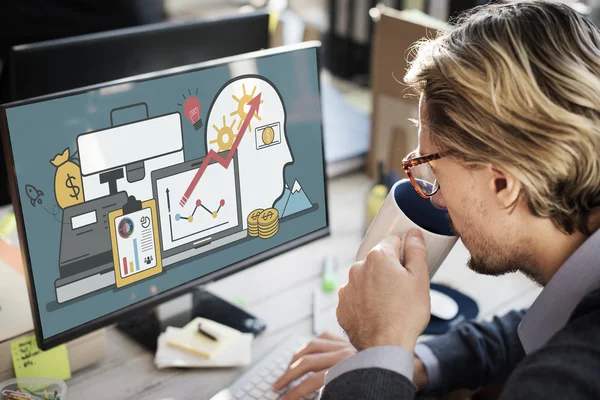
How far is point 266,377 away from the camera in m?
1.17

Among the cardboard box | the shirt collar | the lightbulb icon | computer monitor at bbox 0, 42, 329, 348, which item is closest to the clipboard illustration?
computer monitor at bbox 0, 42, 329, 348

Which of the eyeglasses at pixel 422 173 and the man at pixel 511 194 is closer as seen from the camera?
the man at pixel 511 194

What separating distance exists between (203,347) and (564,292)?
23.9 inches

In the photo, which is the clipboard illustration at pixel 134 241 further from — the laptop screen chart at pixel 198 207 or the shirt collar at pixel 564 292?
the shirt collar at pixel 564 292

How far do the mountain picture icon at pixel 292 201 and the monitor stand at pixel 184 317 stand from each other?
0.22m

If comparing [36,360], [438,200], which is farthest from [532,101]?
[36,360]

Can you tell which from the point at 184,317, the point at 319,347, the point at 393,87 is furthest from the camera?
the point at 393,87

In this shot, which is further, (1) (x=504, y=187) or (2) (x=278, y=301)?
(2) (x=278, y=301)

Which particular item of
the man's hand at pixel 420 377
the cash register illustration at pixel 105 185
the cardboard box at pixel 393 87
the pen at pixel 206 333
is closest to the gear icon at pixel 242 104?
the cash register illustration at pixel 105 185

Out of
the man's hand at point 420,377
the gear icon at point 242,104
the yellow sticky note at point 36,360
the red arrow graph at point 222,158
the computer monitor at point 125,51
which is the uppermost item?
the computer monitor at point 125,51

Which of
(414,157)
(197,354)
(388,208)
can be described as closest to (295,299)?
(197,354)

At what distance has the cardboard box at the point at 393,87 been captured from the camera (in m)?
1.72

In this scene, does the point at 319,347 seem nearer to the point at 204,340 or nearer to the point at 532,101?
the point at 204,340

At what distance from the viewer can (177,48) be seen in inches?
54.6
